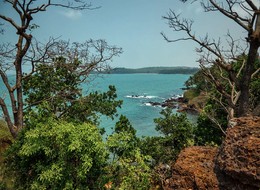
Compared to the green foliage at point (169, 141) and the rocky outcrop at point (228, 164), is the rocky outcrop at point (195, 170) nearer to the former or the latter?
the rocky outcrop at point (228, 164)

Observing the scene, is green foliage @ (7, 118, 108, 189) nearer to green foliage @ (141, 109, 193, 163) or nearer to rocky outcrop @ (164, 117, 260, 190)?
rocky outcrop @ (164, 117, 260, 190)

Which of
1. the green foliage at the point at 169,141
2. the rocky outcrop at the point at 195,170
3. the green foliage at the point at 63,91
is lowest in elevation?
the green foliage at the point at 169,141

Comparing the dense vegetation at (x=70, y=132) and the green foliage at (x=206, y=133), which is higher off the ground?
the dense vegetation at (x=70, y=132)

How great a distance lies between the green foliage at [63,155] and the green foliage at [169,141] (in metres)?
10.7

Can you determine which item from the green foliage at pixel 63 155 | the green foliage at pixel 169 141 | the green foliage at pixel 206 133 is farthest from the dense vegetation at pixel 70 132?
the green foliage at pixel 206 133

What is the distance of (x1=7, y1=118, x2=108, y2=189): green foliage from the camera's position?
7879 millimetres

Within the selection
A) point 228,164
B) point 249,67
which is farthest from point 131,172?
point 249,67

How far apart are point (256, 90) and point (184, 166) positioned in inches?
568

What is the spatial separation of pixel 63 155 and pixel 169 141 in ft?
43.1

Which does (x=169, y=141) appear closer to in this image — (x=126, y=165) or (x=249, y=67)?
(x=249, y=67)

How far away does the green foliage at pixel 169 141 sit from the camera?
1889cm

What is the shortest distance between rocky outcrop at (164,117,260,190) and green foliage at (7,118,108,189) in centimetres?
285

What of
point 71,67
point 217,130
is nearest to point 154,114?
point 217,130

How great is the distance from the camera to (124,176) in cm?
846
